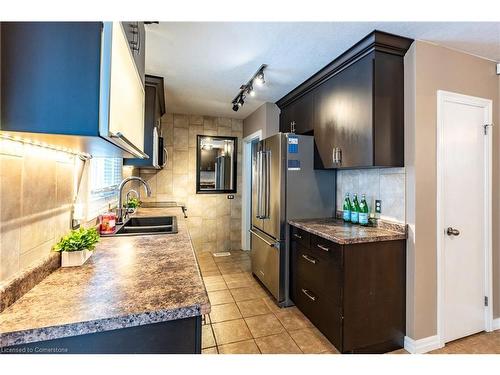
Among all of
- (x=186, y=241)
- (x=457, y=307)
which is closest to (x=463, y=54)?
(x=457, y=307)

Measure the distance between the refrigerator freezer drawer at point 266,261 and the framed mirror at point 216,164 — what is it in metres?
1.58

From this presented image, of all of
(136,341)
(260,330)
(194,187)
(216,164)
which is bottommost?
(260,330)

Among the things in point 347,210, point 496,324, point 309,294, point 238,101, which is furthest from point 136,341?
point 238,101

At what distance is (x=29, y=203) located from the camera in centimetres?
101

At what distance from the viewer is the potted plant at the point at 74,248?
1.16 meters

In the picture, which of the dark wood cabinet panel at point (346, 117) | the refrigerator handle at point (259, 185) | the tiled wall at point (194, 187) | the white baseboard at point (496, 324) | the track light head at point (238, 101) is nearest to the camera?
the dark wood cabinet panel at point (346, 117)

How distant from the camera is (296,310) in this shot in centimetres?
259

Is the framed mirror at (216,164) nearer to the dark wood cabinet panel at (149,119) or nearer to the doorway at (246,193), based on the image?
the doorway at (246,193)

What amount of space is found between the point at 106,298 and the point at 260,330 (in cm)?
175

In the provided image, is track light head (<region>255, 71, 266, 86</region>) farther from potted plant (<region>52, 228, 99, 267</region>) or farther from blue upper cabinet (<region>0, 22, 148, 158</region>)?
potted plant (<region>52, 228, 99, 267</region>)

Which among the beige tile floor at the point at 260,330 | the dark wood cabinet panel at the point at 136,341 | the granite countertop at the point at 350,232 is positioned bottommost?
the beige tile floor at the point at 260,330

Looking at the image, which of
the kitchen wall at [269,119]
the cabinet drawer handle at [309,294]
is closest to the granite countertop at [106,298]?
the cabinet drawer handle at [309,294]

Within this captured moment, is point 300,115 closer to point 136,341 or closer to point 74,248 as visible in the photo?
point 74,248
